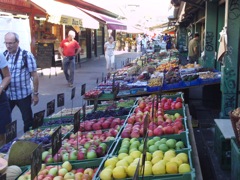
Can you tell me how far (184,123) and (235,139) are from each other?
76 centimetres

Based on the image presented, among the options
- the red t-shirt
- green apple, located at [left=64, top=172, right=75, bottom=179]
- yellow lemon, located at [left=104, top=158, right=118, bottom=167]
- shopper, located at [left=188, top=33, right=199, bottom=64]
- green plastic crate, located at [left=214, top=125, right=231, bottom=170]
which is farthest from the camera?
shopper, located at [left=188, top=33, right=199, bottom=64]

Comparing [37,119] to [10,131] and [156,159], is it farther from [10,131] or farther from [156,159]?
[156,159]

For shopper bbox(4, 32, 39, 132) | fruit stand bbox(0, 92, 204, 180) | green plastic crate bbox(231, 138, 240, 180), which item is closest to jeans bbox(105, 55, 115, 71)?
fruit stand bbox(0, 92, 204, 180)

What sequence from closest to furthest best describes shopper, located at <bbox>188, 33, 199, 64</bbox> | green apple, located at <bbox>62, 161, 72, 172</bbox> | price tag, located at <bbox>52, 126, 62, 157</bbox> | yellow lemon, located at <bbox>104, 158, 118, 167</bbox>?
price tag, located at <bbox>52, 126, 62, 157</bbox>
yellow lemon, located at <bbox>104, 158, 118, 167</bbox>
green apple, located at <bbox>62, 161, 72, 172</bbox>
shopper, located at <bbox>188, 33, 199, 64</bbox>

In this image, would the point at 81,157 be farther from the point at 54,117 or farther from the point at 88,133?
the point at 54,117

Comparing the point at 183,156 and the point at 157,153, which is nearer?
the point at 183,156

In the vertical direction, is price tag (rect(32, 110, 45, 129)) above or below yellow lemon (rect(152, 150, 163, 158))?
above

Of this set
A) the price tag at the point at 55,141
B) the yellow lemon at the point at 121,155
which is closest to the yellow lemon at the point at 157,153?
the yellow lemon at the point at 121,155

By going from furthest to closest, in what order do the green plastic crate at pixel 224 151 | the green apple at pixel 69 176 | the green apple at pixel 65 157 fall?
the green plastic crate at pixel 224 151
the green apple at pixel 65 157
the green apple at pixel 69 176

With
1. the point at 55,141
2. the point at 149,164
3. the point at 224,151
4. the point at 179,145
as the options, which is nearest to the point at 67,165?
the point at 55,141

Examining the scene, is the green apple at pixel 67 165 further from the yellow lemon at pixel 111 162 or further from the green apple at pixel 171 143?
the green apple at pixel 171 143

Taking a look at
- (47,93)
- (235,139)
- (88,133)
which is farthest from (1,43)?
(235,139)

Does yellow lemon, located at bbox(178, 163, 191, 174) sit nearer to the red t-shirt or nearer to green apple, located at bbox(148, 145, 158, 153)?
green apple, located at bbox(148, 145, 158, 153)

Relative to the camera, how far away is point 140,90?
7684 millimetres
